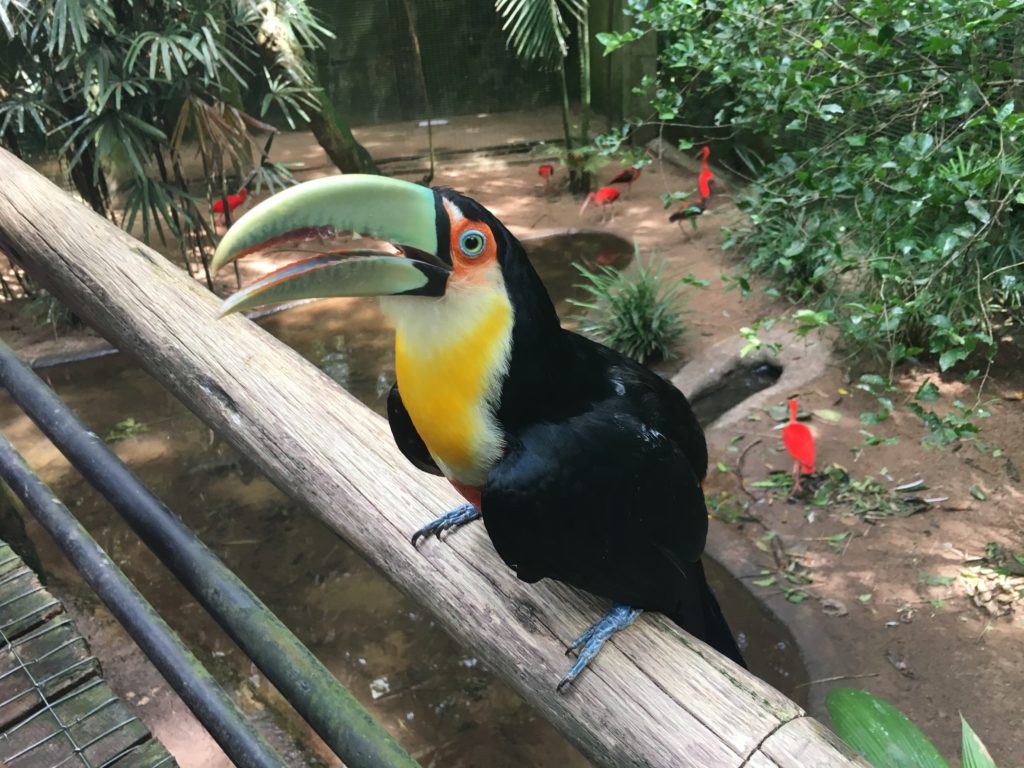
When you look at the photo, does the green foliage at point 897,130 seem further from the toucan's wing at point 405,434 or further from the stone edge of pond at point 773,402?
the toucan's wing at point 405,434


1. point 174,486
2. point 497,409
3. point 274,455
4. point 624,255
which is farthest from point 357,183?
point 624,255

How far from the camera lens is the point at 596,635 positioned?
1147 millimetres

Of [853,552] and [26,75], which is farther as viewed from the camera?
[26,75]

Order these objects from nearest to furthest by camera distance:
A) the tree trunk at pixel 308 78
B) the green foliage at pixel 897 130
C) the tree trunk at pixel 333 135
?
1. the green foliage at pixel 897 130
2. the tree trunk at pixel 308 78
3. the tree trunk at pixel 333 135

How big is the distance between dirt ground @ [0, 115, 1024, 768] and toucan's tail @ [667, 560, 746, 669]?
4.11ft

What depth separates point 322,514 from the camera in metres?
1.41

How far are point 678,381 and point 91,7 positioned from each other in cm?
362

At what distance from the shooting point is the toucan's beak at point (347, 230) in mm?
1062

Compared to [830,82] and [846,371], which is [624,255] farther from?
[830,82]

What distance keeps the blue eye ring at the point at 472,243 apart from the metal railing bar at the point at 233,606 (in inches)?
23.3

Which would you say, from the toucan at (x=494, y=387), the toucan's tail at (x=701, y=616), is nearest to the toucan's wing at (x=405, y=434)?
the toucan at (x=494, y=387)

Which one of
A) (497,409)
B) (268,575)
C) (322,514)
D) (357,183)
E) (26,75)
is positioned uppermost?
(26,75)

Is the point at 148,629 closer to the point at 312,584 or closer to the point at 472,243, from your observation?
the point at 472,243

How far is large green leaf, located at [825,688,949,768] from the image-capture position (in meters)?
1.45
